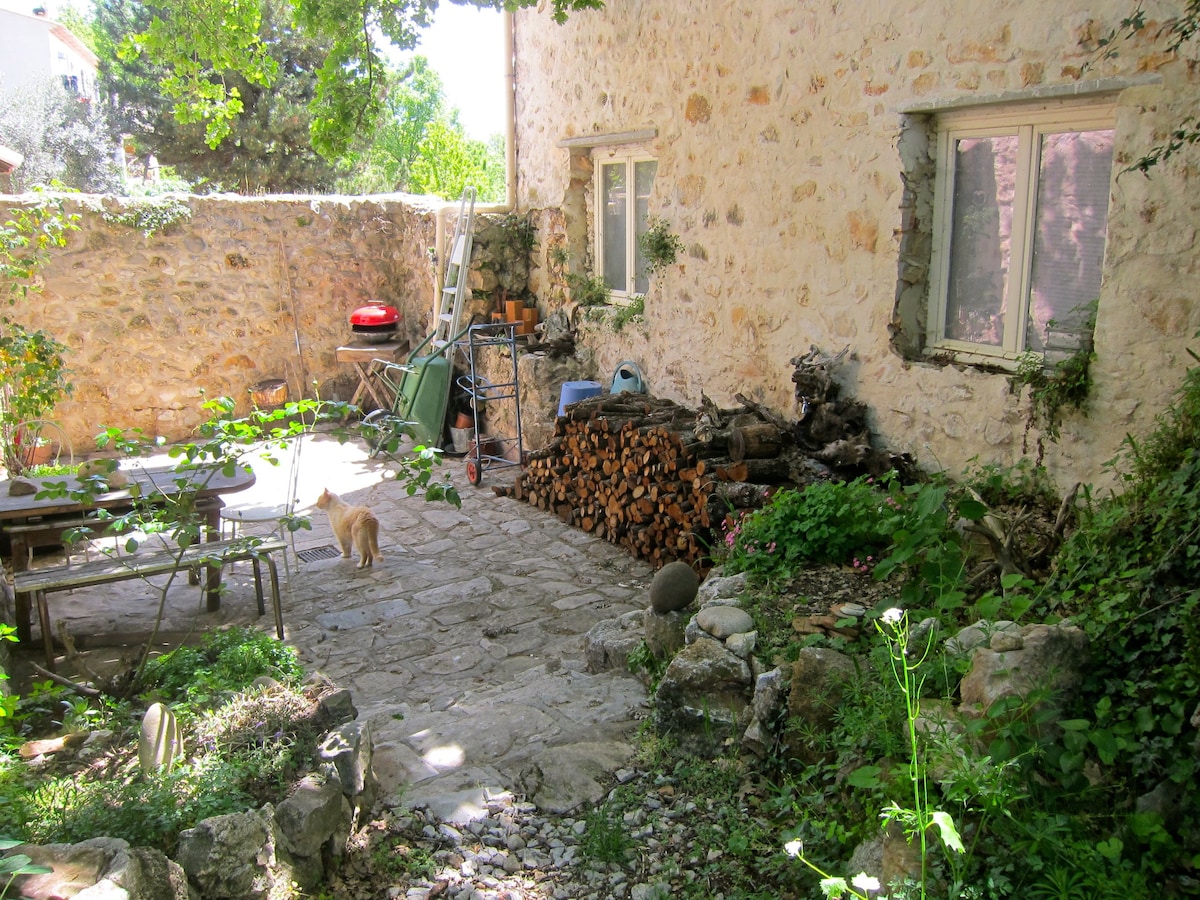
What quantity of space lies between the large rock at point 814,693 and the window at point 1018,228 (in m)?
2.36

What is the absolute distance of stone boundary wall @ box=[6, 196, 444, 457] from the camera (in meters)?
9.48

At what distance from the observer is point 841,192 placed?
5.56 metres

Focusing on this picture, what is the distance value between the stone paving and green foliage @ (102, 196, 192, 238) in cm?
349

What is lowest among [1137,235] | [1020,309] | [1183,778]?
[1183,778]

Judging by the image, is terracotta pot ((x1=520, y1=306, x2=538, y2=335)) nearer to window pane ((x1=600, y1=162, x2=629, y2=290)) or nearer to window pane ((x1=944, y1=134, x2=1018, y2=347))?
window pane ((x1=600, y1=162, x2=629, y2=290))

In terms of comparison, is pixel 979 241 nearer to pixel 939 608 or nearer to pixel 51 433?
pixel 939 608

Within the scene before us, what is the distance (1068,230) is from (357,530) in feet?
15.1

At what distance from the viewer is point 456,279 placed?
9.20 meters

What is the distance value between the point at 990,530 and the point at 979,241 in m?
1.99

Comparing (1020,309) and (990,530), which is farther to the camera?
(1020,309)

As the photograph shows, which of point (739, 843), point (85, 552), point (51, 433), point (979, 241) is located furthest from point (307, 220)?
point (739, 843)

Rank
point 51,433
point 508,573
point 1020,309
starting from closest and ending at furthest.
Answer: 1. point 1020,309
2. point 508,573
3. point 51,433

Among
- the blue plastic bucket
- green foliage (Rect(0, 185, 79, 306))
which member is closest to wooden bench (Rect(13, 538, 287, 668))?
the blue plastic bucket

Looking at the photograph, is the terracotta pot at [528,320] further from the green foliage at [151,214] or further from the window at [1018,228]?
the window at [1018,228]
